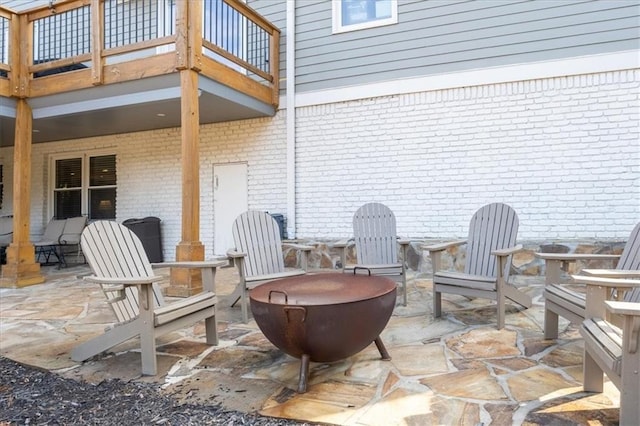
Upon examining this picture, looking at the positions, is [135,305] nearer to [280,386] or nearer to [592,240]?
[280,386]

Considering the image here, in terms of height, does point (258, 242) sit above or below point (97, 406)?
above

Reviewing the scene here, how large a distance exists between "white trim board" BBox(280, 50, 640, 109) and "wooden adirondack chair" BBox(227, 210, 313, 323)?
2.93 m

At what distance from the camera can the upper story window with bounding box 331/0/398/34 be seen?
6.26m

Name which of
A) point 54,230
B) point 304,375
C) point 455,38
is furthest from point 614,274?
point 54,230

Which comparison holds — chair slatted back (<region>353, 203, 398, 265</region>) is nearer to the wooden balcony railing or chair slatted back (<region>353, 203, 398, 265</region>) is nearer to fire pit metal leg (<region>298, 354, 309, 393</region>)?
fire pit metal leg (<region>298, 354, 309, 393</region>)

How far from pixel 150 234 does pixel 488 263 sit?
19.6 ft

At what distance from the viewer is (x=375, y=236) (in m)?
4.70

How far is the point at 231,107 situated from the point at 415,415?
537 centimetres

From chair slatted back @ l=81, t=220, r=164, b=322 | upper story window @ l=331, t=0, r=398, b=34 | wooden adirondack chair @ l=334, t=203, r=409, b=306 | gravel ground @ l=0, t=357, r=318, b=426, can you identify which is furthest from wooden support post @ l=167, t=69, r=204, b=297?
upper story window @ l=331, t=0, r=398, b=34

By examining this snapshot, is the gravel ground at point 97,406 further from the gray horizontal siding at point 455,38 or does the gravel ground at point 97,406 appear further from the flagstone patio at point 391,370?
the gray horizontal siding at point 455,38

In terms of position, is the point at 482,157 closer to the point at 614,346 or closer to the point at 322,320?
the point at 614,346

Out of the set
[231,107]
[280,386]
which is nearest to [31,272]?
[231,107]

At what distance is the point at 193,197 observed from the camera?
4.68 metres

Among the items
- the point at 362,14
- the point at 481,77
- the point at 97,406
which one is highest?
the point at 362,14
